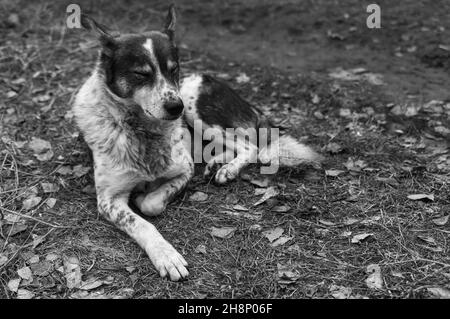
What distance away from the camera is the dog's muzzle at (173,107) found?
3.56 meters

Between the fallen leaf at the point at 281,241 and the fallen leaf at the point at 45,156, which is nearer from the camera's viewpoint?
the fallen leaf at the point at 281,241

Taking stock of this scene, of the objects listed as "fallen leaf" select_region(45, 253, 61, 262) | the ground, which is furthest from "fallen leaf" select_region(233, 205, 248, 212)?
"fallen leaf" select_region(45, 253, 61, 262)

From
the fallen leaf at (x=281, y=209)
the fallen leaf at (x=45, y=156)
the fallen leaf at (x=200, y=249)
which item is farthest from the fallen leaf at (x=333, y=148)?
the fallen leaf at (x=45, y=156)

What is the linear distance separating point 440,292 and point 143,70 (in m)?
2.33

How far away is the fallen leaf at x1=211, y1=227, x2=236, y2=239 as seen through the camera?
142 inches

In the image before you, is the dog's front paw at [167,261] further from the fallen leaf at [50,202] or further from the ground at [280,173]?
the fallen leaf at [50,202]

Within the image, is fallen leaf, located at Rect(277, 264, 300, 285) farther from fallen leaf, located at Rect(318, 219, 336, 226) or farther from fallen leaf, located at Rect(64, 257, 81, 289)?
fallen leaf, located at Rect(64, 257, 81, 289)

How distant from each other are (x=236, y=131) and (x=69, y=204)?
4.99ft

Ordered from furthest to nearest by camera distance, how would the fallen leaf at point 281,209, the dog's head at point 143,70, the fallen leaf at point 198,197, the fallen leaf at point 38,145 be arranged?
the fallen leaf at point 38,145
the fallen leaf at point 198,197
the fallen leaf at point 281,209
the dog's head at point 143,70

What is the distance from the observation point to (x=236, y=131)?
455cm

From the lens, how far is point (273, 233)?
361cm

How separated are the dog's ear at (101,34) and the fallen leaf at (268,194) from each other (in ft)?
5.09

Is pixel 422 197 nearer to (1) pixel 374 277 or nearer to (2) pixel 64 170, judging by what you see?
(1) pixel 374 277

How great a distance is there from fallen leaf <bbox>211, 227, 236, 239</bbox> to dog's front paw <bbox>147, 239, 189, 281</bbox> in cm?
39
